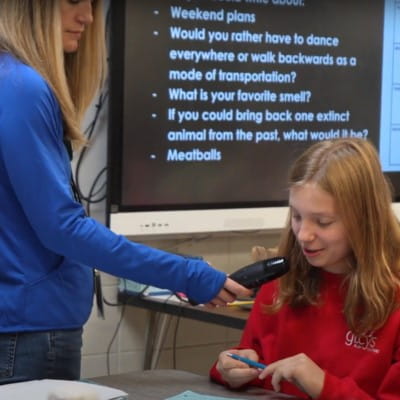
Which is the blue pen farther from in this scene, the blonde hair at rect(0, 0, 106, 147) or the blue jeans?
the blonde hair at rect(0, 0, 106, 147)

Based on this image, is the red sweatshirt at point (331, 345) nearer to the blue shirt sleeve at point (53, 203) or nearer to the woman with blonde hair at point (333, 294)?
the woman with blonde hair at point (333, 294)

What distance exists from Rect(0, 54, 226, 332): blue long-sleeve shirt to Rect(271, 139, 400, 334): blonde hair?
25 centimetres

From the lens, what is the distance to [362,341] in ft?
6.19

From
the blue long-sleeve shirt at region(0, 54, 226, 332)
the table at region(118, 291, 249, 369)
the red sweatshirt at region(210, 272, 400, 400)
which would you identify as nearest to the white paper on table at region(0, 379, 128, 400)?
the blue long-sleeve shirt at region(0, 54, 226, 332)

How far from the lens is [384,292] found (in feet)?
6.28

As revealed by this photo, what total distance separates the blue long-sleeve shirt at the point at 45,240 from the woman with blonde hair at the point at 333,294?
179 millimetres

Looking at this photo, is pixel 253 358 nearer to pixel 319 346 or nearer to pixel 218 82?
pixel 319 346

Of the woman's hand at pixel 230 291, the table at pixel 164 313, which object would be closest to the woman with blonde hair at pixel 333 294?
the woman's hand at pixel 230 291

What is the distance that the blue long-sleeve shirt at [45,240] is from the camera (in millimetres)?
1854

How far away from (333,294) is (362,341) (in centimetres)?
15

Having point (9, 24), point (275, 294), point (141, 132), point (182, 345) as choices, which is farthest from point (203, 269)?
point (182, 345)

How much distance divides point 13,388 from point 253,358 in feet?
1.77

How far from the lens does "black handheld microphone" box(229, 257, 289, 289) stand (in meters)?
1.94

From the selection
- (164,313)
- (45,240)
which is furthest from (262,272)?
(164,313)
